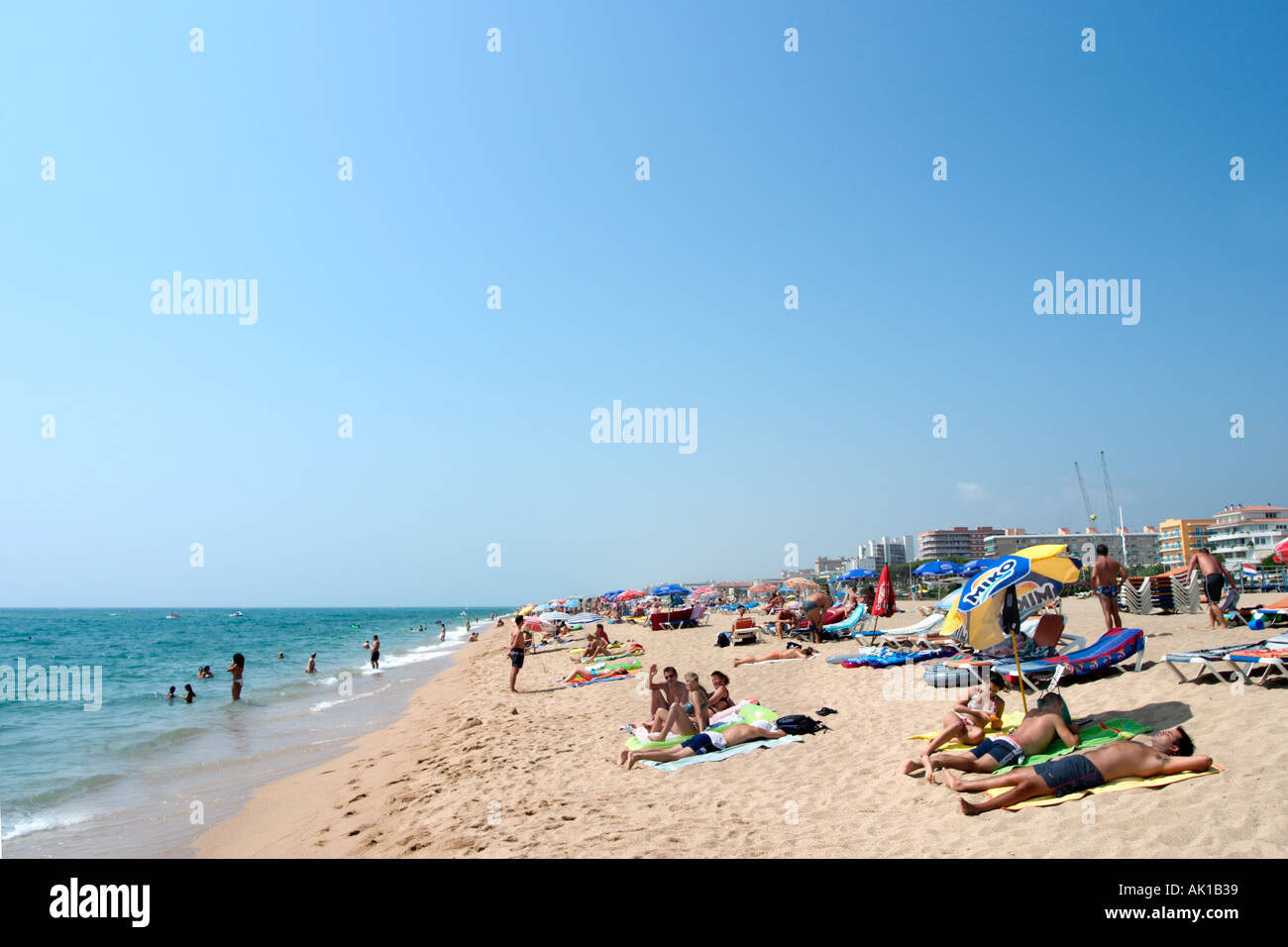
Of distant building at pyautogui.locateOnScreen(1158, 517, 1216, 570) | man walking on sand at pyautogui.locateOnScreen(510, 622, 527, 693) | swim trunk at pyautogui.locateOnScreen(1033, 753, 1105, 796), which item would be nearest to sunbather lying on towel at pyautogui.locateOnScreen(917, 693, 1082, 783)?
swim trunk at pyautogui.locateOnScreen(1033, 753, 1105, 796)

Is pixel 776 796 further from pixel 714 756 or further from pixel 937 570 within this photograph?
pixel 937 570

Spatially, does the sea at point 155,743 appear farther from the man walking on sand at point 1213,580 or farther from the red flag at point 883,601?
the man walking on sand at point 1213,580

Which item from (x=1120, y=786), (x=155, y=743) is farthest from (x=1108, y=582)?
(x=155, y=743)

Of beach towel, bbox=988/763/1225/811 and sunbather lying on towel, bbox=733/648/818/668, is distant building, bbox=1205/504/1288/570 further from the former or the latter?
beach towel, bbox=988/763/1225/811

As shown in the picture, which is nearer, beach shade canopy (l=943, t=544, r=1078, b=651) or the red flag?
beach shade canopy (l=943, t=544, r=1078, b=651)

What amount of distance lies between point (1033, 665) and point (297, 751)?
11242mm

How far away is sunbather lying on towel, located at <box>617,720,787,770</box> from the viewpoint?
7086 mm

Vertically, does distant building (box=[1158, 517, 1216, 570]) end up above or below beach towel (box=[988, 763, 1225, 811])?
below

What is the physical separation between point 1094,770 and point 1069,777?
0.60 feet

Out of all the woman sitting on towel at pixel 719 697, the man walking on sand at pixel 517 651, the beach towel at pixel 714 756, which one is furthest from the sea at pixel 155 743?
the woman sitting on towel at pixel 719 697

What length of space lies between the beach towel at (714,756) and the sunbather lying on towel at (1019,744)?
6.25ft

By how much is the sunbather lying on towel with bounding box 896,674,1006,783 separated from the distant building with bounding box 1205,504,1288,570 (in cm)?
8631
